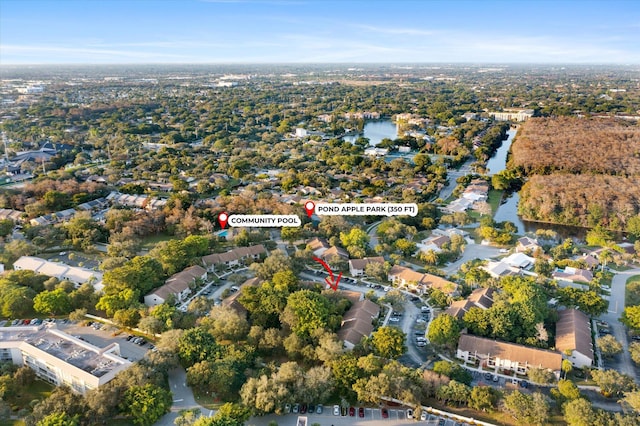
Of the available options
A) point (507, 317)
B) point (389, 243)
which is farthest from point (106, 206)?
point (507, 317)

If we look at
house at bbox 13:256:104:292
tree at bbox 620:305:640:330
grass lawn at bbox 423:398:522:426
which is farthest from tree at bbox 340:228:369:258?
house at bbox 13:256:104:292

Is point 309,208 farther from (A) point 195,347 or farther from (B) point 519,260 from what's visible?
(A) point 195,347

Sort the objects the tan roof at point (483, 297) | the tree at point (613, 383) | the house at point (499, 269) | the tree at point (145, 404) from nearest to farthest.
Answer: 1. the tree at point (145, 404)
2. the tree at point (613, 383)
3. the tan roof at point (483, 297)
4. the house at point (499, 269)

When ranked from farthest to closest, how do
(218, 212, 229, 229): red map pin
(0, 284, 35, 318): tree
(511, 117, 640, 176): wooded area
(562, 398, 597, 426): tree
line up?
(511, 117, 640, 176): wooded area → (218, 212, 229, 229): red map pin → (0, 284, 35, 318): tree → (562, 398, 597, 426): tree

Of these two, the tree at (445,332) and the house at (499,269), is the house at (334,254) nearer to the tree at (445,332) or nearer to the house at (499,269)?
the house at (499,269)

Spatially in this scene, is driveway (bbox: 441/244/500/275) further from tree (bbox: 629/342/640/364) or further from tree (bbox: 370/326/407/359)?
tree (bbox: 629/342/640/364)

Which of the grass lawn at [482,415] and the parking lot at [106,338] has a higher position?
the parking lot at [106,338]

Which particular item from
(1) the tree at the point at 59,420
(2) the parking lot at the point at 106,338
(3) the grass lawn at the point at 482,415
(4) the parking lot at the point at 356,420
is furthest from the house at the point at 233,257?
(3) the grass lawn at the point at 482,415
